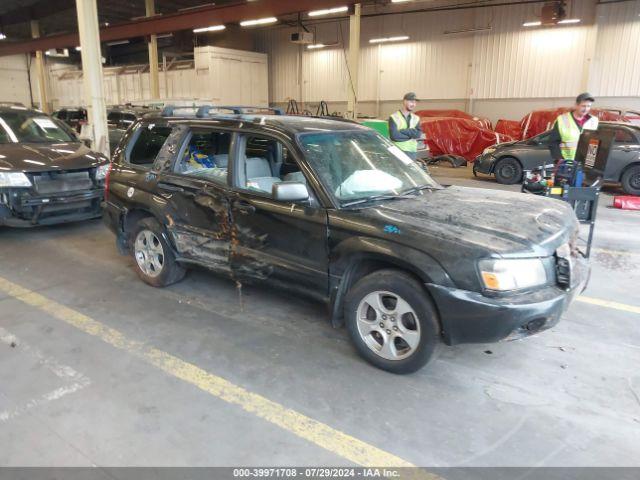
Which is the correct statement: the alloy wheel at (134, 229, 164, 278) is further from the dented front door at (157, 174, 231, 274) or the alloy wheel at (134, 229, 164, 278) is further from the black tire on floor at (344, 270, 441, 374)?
the black tire on floor at (344, 270, 441, 374)

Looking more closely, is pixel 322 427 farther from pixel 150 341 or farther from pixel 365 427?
pixel 150 341

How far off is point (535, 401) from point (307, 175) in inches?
84.2

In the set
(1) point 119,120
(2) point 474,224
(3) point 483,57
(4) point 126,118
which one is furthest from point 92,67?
(3) point 483,57

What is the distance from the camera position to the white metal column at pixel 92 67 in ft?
33.2

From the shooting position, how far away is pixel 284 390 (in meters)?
3.10

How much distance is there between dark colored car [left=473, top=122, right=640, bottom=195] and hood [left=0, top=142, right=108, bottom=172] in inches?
329

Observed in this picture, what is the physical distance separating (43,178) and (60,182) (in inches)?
8.0

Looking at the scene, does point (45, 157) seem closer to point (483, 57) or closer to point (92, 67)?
point (92, 67)

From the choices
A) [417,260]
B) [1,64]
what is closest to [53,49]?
[1,64]

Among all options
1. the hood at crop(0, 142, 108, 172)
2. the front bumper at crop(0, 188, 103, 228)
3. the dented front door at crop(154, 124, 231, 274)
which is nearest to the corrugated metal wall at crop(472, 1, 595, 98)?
the hood at crop(0, 142, 108, 172)

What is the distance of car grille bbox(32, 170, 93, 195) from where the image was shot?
6215mm

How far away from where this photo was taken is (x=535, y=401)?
299 cm

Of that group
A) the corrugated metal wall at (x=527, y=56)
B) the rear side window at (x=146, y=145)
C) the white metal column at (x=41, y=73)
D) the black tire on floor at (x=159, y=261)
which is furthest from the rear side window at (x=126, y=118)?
the white metal column at (x=41, y=73)

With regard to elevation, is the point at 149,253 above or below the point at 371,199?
below
